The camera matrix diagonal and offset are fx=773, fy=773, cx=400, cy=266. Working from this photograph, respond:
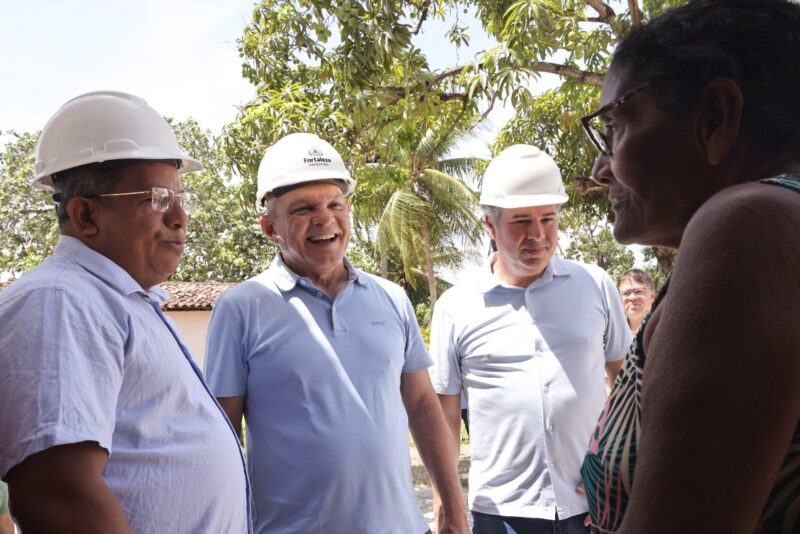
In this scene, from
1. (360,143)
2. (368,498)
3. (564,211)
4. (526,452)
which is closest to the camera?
(368,498)

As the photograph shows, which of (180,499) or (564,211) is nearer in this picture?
(180,499)

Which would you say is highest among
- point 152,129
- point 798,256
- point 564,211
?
point 152,129

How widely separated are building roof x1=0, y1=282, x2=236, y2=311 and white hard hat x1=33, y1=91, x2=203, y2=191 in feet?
62.8

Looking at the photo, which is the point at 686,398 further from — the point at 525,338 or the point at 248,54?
the point at 248,54

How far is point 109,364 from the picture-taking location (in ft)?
5.78

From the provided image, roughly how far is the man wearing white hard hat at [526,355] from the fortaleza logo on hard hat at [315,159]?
88 centimetres

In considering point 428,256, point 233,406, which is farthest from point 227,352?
point 428,256

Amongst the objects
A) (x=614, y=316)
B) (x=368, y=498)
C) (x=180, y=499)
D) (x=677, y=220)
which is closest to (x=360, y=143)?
(x=614, y=316)

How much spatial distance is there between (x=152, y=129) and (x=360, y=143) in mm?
5331

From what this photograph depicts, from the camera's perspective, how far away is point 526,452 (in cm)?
327

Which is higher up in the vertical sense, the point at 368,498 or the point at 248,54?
the point at 248,54

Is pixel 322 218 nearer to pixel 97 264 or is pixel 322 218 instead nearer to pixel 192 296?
pixel 97 264

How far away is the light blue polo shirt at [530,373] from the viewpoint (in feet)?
10.6

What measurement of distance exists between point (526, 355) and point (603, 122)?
2.25 meters
